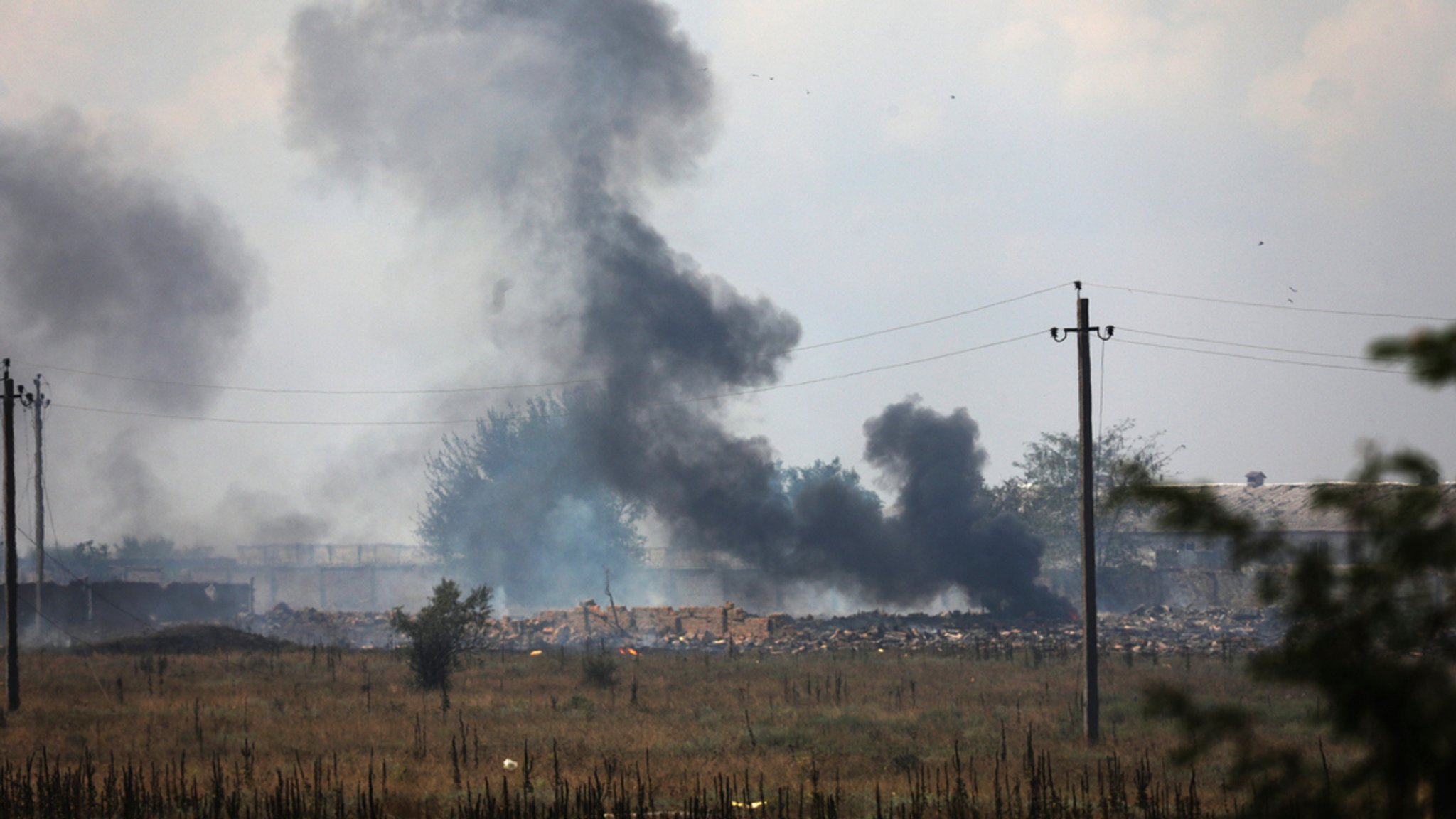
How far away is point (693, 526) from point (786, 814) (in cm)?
4829

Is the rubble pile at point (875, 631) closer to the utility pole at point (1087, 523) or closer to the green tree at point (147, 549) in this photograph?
the utility pole at point (1087, 523)

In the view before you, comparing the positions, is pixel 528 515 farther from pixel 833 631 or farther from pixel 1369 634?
pixel 1369 634

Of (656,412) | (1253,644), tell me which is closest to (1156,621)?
(1253,644)

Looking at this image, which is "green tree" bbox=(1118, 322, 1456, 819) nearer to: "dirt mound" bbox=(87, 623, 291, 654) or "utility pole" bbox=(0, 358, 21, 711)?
"utility pole" bbox=(0, 358, 21, 711)

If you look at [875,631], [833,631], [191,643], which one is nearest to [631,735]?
[875,631]

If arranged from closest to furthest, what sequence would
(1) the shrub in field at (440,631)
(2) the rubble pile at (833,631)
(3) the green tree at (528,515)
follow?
1. (1) the shrub in field at (440,631)
2. (2) the rubble pile at (833,631)
3. (3) the green tree at (528,515)

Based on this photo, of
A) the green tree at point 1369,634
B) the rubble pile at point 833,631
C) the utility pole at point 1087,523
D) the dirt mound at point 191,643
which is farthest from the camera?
the rubble pile at point 833,631

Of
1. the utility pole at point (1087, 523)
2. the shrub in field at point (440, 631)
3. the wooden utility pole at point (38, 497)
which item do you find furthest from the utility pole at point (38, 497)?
the utility pole at point (1087, 523)

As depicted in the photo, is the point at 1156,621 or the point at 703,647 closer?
the point at 703,647

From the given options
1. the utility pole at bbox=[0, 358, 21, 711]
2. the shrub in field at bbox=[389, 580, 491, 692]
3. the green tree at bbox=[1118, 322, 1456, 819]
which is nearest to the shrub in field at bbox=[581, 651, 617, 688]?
the shrub in field at bbox=[389, 580, 491, 692]

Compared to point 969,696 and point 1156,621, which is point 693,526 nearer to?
point 1156,621

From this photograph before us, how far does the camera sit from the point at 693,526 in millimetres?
61375

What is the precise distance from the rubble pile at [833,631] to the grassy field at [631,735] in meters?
6.02

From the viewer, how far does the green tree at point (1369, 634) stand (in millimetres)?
2869
